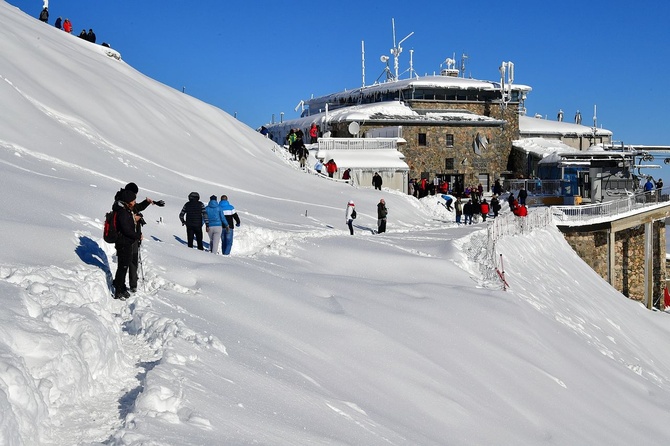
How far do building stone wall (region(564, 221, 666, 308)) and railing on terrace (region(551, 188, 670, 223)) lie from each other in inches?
31.2

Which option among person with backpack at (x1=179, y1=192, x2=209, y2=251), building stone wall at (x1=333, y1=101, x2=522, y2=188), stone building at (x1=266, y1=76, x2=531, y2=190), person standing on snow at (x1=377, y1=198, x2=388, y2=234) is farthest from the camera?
building stone wall at (x1=333, y1=101, x2=522, y2=188)

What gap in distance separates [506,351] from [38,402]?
9618mm

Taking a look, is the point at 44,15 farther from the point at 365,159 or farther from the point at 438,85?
the point at 438,85

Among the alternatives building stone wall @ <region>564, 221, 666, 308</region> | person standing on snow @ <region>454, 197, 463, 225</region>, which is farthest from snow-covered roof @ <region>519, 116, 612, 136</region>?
person standing on snow @ <region>454, 197, 463, 225</region>

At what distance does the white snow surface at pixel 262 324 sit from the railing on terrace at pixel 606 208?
4.40m

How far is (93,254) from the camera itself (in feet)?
39.2

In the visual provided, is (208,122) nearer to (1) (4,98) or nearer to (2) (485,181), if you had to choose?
(1) (4,98)

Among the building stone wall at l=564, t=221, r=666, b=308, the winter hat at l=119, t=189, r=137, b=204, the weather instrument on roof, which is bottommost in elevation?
the building stone wall at l=564, t=221, r=666, b=308

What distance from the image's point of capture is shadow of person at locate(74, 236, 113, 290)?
11438 mm

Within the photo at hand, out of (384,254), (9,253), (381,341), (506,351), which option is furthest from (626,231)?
(9,253)

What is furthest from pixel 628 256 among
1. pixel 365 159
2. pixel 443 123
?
pixel 443 123

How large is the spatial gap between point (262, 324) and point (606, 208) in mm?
26556

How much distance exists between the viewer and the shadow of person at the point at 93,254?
1144cm

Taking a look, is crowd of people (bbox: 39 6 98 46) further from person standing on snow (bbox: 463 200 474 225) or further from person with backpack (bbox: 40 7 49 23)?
person standing on snow (bbox: 463 200 474 225)
